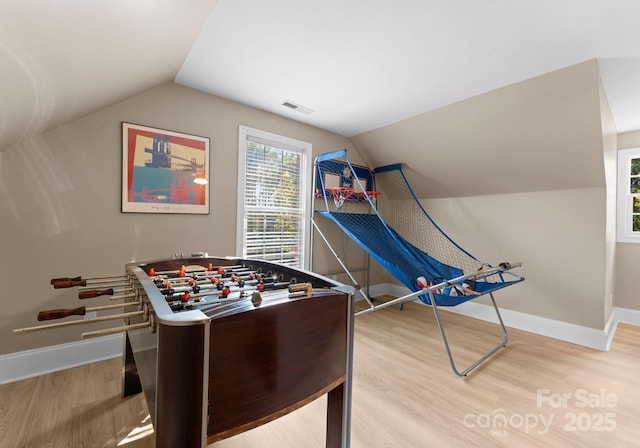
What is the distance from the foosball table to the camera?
2.45 ft

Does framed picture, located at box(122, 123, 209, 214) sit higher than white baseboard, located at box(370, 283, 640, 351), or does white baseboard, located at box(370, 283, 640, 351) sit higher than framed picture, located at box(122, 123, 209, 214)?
framed picture, located at box(122, 123, 209, 214)

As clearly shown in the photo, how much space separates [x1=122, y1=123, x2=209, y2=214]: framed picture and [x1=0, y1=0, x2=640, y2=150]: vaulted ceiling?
37 cm

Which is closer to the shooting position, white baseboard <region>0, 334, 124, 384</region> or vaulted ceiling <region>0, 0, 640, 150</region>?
vaulted ceiling <region>0, 0, 640, 150</region>

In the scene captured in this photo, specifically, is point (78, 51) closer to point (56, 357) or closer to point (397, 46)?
point (397, 46)

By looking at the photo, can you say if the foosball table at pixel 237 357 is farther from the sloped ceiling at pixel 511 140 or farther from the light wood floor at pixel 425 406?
the sloped ceiling at pixel 511 140

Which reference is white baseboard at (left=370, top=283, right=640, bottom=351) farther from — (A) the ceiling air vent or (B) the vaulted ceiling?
(A) the ceiling air vent

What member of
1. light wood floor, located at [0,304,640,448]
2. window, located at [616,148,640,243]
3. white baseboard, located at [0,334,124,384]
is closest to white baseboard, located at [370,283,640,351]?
light wood floor, located at [0,304,640,448]

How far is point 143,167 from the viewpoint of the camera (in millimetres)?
2398

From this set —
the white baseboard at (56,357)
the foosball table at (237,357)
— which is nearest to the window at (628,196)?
the foosball table at (237,357)

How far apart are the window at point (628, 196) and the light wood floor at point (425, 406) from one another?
1634 mm

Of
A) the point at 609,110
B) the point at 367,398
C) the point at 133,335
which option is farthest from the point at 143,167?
the point at 609,110

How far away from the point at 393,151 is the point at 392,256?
1617mm

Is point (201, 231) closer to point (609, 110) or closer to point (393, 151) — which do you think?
point (393, 151)

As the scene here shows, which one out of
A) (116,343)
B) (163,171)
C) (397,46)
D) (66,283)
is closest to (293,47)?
(397,46)
